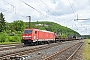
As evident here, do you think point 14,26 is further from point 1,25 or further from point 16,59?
point 16,59

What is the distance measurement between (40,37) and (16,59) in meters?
30.6

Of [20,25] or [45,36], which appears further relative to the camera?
[20,25]

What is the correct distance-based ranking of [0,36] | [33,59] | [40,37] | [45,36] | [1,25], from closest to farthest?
[33,59]
[40,37]
[45,36]
[0,36]
[1,25]

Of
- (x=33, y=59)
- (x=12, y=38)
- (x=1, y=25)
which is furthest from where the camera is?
(x=1, y=25)

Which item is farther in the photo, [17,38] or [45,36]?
[17,38]

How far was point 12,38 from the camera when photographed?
200 feet

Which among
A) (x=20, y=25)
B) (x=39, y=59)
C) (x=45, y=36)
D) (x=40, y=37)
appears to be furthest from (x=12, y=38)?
(x=20, y=25)

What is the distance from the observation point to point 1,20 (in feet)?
371

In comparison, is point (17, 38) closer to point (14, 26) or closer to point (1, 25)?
point (1, 25)

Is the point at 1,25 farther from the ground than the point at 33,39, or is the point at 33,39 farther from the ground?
the point at 1,25

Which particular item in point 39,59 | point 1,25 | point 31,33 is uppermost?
point 1,25

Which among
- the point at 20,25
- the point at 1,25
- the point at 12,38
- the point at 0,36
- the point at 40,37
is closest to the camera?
the point at 40,37

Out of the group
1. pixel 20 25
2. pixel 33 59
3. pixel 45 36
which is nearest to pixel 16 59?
pixel 33 59

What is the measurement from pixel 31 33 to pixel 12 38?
79.3ft
